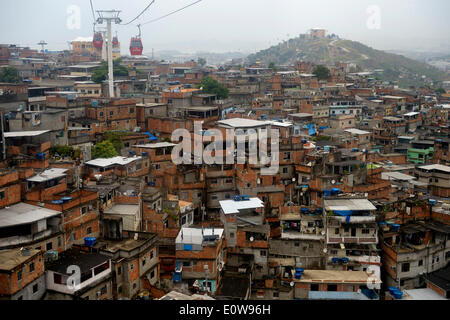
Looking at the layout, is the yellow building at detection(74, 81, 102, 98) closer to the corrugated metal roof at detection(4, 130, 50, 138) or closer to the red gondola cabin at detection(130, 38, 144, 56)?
the corrugated metal roof at detection(4, 130, 50, 138)

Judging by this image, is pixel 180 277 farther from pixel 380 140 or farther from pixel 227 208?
pixel 380 140

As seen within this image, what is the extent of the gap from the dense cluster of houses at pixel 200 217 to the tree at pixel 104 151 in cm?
45

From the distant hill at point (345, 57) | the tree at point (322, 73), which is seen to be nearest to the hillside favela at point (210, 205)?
the tree at point (322, 73)

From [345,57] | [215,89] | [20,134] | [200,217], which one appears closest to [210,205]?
[200,217]

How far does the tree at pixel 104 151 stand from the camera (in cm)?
2109

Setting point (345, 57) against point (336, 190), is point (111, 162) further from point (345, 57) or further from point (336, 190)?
point (345, 57)

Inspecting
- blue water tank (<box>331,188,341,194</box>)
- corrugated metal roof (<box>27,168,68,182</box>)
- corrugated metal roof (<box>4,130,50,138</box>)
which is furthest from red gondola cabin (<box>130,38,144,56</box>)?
blue water tank (<box>331,188,341,194</box>)

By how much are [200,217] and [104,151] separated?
18.6ft

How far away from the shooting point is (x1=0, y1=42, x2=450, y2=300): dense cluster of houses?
42.4 ft

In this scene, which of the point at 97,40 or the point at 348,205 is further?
the point at 97,40

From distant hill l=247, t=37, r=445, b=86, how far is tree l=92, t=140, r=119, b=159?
255 ft

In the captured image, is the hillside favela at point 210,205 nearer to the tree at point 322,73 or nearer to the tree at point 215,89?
the tree at point 215,89

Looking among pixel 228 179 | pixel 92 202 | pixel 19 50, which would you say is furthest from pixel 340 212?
pixel 19 50

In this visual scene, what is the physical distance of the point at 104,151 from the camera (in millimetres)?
21281
